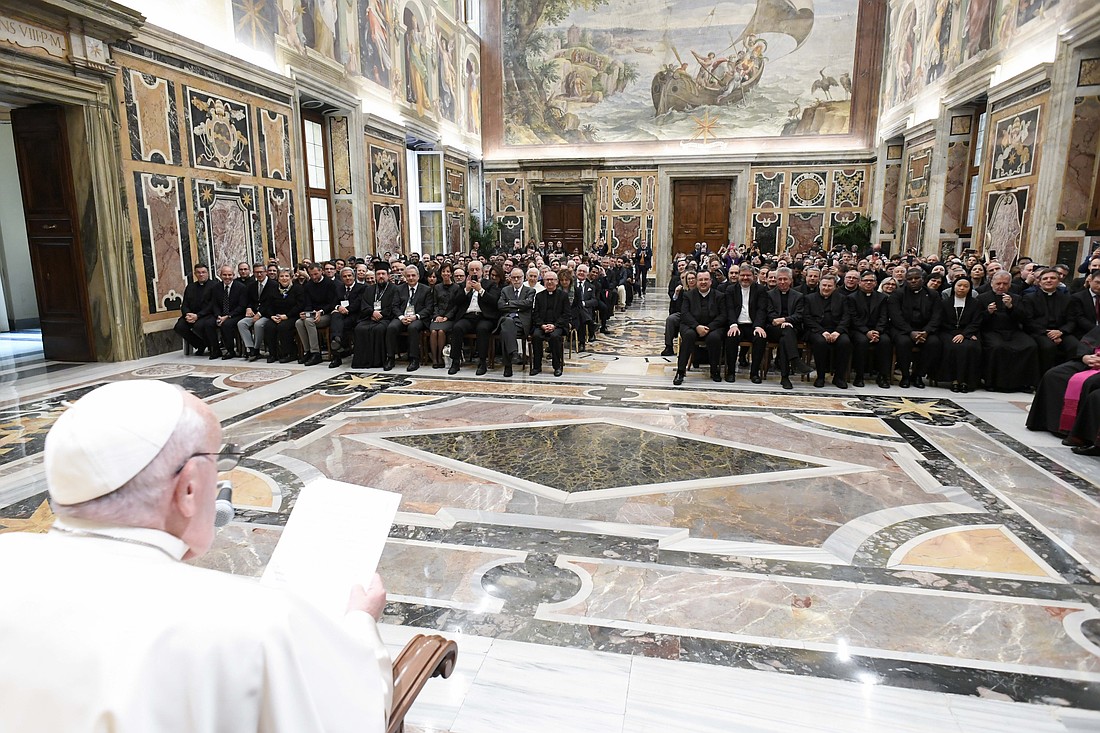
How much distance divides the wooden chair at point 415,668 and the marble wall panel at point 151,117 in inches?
365

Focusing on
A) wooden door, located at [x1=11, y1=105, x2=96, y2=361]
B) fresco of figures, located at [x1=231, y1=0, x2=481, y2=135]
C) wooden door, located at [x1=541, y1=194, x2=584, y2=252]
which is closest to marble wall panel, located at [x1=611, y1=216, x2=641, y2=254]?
wooden door, located at [x1=541, y1=194, x2=584, y2=252]

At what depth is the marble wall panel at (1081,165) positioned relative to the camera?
916 cm

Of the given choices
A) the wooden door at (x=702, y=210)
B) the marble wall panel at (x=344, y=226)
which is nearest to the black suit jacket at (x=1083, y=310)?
the marble wall panel at (x=344, y=226)

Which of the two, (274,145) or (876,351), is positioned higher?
(274,145)

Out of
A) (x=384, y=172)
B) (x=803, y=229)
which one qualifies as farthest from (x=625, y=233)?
(x=384, y=172)

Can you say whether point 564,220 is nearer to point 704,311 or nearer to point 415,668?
point 704,311

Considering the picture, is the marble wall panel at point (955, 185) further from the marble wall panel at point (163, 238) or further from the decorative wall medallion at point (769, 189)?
the marble wall panel at point (163, 238)

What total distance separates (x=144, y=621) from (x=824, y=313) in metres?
8.00

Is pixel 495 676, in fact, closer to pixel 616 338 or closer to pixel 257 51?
pixel 616 338

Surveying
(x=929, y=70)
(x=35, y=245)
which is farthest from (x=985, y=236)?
(x=35, y=245)

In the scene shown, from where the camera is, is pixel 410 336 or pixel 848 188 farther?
pixel 848 188

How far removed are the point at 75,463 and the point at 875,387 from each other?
7.92m

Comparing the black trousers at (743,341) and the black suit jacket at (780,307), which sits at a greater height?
the black suit jacket at (780,307)

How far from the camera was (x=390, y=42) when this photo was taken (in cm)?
1535
